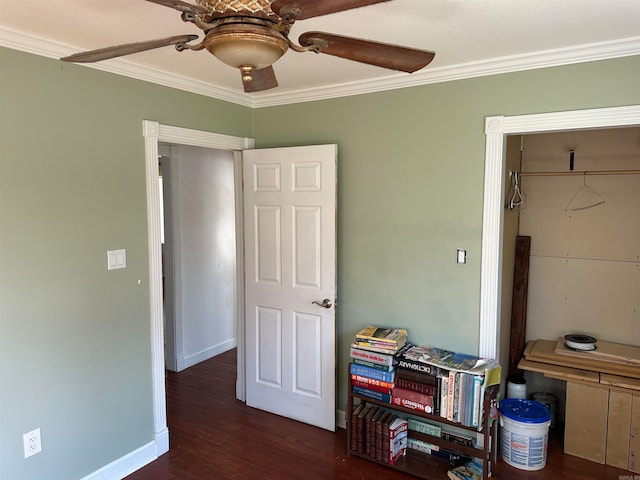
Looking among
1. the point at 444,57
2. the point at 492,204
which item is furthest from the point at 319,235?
the point at 444,57

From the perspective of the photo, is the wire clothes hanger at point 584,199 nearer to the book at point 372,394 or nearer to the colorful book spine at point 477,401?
the colorful book spine at point 477,401

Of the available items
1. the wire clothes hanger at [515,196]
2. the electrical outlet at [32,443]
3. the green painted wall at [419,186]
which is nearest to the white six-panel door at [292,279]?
the green painted wall at [419,186]

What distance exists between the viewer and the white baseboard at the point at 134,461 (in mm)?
2625

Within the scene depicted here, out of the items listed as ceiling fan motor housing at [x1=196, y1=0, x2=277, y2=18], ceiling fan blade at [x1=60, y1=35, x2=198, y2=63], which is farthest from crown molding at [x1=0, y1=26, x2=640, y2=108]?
ceiling fan motor housing at [x1=196, y1=0, x2=277, y2=18]

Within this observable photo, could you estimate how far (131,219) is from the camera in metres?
2.68

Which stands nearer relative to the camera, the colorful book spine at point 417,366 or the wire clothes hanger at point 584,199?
the colorful book spine at point 417,366

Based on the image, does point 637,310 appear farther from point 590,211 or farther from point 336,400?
point 336,400

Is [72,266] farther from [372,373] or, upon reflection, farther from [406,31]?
[406,31]

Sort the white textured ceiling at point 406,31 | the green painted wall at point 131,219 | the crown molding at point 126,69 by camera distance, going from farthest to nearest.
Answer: the green painted wall at point 131,219, the crown molding at point 126,69, the white textured ceiling at point 406,31

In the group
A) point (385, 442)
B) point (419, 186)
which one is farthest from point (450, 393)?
point (419, 186)

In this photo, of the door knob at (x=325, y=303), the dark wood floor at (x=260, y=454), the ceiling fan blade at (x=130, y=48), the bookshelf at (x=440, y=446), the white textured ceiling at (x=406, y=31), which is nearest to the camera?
the ceiling fan blade at (x=130, y=48)

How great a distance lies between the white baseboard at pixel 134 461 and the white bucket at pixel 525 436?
2157 millimetres

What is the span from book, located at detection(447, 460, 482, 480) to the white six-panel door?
0.88 metres

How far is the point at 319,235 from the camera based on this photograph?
124 inches
